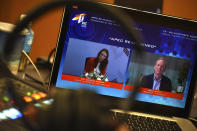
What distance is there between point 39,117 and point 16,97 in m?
0.08

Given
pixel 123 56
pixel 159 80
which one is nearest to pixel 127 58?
pixel 123 56

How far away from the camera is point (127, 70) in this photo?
68 cm

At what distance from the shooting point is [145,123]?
61cm

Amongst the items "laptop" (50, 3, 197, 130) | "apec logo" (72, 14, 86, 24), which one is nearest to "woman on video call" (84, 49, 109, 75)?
"laptop" (50, 3, 197, 130)

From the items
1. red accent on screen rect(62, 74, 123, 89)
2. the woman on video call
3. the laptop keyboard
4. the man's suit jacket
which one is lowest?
the laptop keyboard

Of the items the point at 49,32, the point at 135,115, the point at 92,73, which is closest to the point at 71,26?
the point at 92,73

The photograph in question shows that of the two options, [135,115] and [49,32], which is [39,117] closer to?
[135,115]

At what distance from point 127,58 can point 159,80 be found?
123 millimetres

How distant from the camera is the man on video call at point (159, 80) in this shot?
0.69 meters

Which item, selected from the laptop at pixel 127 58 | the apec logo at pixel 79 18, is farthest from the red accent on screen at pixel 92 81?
the apec logo at pixel 79 18

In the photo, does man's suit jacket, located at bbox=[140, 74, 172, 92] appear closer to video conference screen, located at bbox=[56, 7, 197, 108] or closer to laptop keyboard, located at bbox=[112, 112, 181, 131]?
video conference screen, located at bbox=[56, 7, 197, 108]

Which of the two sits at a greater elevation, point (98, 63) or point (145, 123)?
point (98, 63)

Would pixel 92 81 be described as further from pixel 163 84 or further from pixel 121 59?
pixel 163 84

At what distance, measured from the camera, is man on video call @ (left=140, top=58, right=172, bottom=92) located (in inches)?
27.0
